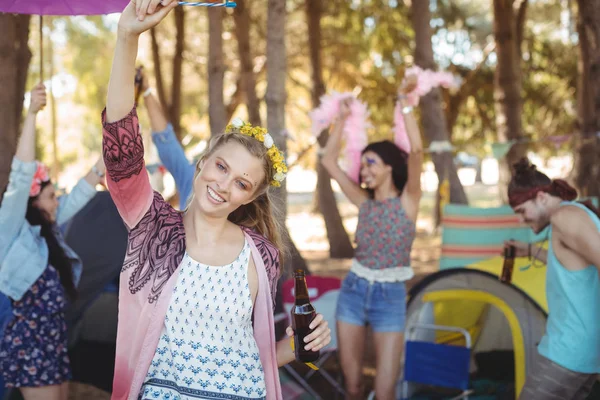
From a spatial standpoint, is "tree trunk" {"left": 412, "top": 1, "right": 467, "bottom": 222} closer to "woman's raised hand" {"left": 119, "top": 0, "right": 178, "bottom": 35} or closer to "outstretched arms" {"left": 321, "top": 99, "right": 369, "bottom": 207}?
"outstretched arms" {"left": 321, "top": 99, "right": 369, "bottom": 207}

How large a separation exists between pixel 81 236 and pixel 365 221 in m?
2.35

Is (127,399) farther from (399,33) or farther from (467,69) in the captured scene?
(467,69)

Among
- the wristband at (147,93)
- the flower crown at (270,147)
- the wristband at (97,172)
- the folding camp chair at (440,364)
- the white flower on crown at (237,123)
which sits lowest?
the folding camp chair at (440,364)

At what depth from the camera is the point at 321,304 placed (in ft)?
16.6

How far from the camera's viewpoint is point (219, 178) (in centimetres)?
218

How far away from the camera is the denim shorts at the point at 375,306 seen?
4008mm

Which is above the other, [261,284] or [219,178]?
[219,178]

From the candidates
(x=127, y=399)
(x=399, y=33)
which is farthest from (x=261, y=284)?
(x=399, y=33)

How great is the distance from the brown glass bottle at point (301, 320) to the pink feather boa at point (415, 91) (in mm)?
2366

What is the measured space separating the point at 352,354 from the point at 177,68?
861 centimetres

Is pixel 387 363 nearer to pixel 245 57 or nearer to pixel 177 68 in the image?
pixel 245 57

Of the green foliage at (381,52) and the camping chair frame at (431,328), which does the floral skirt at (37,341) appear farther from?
the green foliage at (381,52)

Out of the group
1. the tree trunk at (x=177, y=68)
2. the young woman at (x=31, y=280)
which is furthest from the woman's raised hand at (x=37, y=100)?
the tree trunk at (x=177, y=68)

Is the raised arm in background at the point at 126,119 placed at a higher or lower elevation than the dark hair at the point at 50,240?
higher
